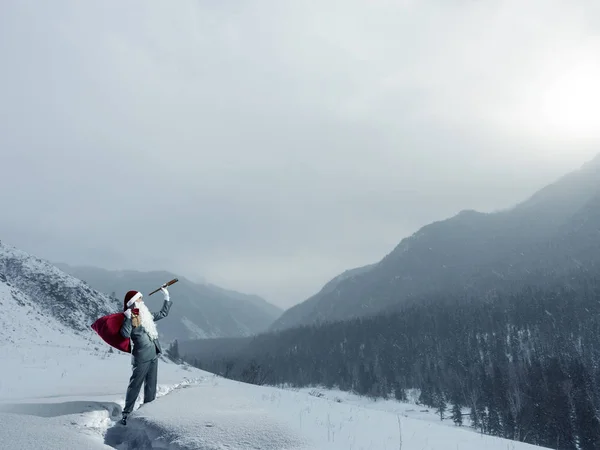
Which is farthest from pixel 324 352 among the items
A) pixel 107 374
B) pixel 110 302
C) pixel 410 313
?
pixel 107 374

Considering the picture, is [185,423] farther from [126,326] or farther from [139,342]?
[126,326]

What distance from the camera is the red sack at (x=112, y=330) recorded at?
7.64 meters

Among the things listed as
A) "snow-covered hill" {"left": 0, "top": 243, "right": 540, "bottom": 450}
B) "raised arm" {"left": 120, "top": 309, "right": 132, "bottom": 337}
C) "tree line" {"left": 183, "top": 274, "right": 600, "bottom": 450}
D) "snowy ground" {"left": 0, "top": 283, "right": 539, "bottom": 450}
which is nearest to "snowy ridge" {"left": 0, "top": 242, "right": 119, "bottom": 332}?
"tree line" {"left": 183, "top": 274, "right": 600, "bottom": 450}

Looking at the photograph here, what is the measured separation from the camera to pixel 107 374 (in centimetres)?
1259

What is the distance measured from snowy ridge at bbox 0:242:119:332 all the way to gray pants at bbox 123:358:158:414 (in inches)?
2068

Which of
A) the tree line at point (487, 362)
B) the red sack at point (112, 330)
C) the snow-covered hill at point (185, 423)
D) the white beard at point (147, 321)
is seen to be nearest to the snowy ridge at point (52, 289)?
the tree line at point (487, 362)

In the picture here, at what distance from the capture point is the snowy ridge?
56.4 metres

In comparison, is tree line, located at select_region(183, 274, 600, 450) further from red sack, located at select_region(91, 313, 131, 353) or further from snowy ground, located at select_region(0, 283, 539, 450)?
red sack, located at select_region(91, 313, 131, 353)

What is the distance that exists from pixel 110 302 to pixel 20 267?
17343 mm

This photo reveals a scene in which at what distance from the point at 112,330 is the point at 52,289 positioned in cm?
6475

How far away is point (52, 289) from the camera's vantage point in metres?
61.8

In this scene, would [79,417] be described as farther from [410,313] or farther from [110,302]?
[410,313]

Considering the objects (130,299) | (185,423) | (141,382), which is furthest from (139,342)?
(185,423)

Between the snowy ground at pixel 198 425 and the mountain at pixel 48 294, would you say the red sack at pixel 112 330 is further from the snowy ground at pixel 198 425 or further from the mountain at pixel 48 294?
the mountain at pixel 48 294
